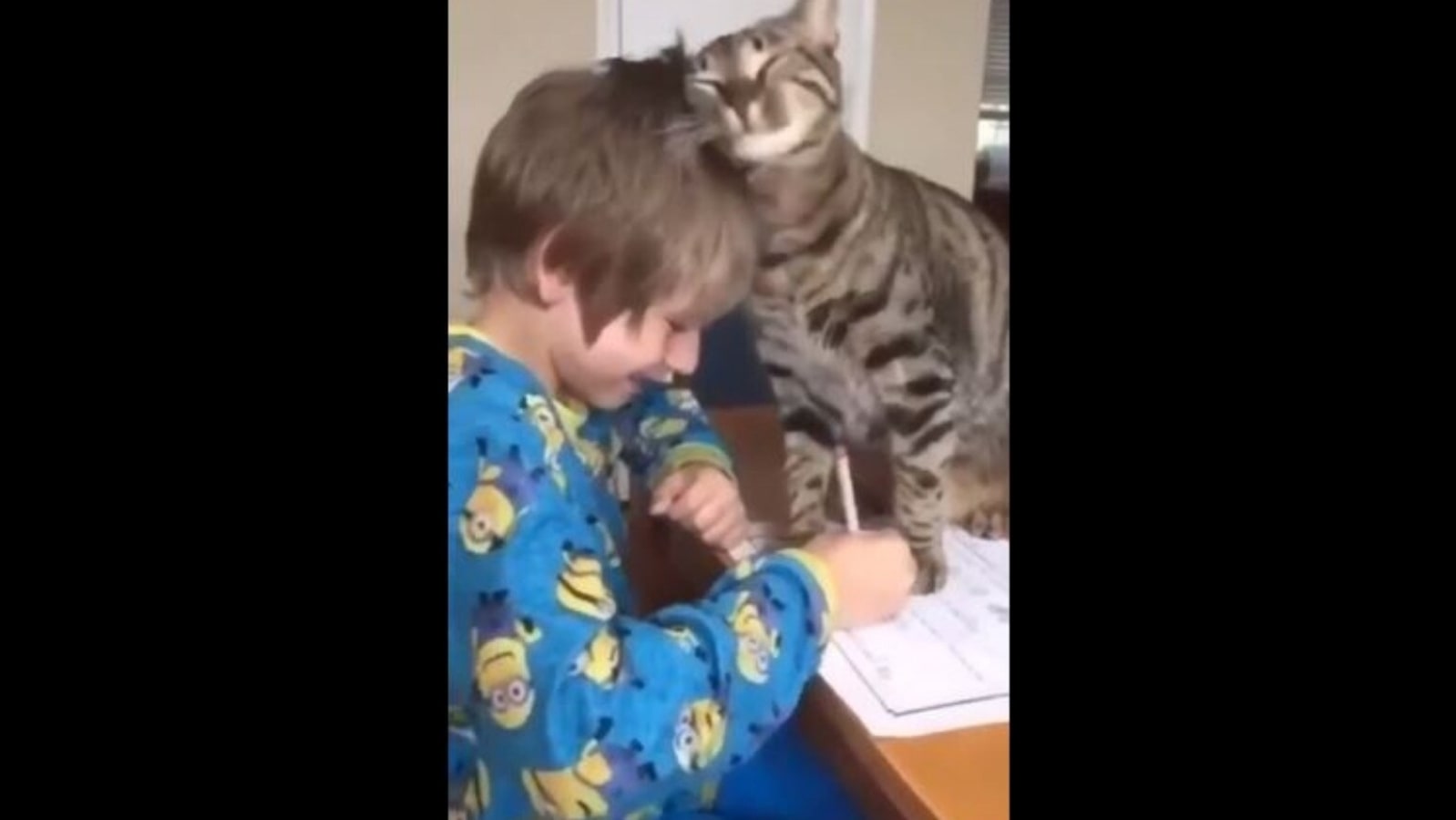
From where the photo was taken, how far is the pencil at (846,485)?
70cm

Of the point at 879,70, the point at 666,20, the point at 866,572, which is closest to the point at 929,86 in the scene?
the point at 879,70

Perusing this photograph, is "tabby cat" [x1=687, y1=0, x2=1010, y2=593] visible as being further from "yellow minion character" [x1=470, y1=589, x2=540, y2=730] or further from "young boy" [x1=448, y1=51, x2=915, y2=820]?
"yellow minion character" [x1=470, y1=589, x2=540, y2=730]

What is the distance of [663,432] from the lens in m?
0.68

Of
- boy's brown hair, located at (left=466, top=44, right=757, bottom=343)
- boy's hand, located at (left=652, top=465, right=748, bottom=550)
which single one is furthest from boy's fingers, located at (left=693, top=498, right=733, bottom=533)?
boy's brown hair, located at (left=466, top=44, right=757, bottom=343)

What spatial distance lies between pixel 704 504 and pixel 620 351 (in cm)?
9

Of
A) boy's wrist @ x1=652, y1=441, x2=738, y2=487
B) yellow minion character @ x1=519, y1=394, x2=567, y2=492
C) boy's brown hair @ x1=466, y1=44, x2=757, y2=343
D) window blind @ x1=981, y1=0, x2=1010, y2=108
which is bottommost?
boy's wrist @ x1=652, y1=441, x2=738, y2=487

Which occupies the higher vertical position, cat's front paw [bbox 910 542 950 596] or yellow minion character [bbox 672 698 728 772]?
cat's front paw [bbox 910 542 950 596]

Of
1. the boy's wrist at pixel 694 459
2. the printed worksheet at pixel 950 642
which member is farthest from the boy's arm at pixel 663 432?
the printed worksheet at pixel 950 642

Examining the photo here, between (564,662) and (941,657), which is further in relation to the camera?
(941,657)

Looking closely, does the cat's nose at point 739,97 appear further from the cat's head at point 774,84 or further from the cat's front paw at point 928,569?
the cat's front paw at point 928,569

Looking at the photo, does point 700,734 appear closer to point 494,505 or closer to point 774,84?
point 494,505

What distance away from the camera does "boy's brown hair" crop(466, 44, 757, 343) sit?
2.08 feet
